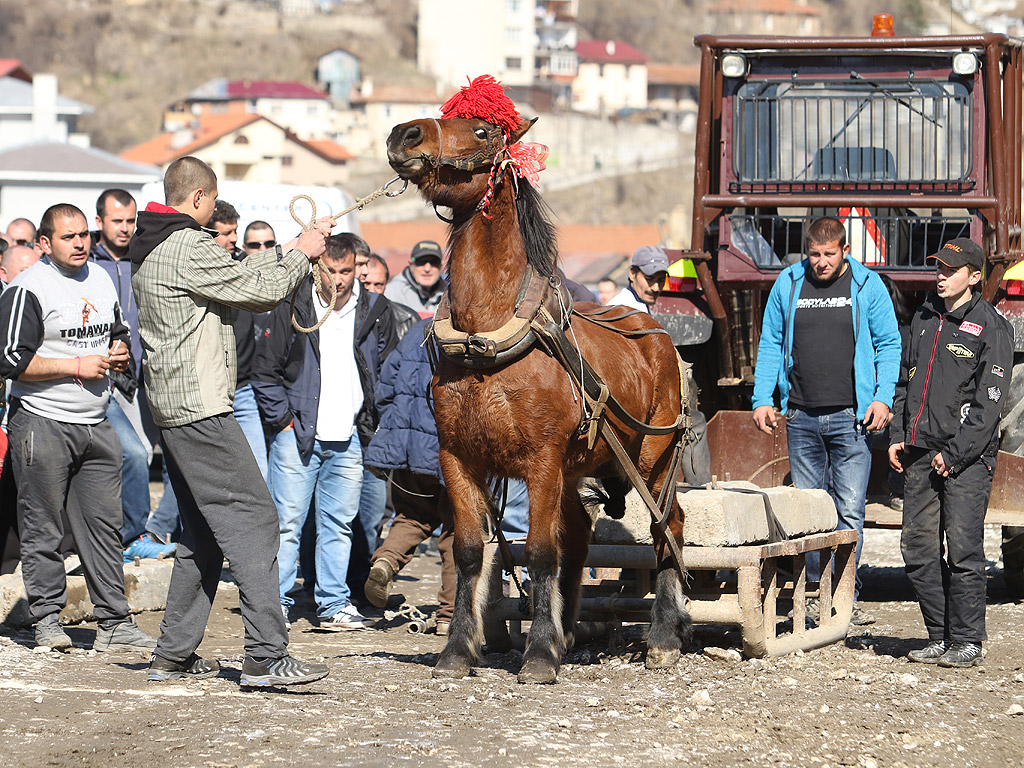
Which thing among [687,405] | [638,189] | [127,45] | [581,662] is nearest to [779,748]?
[581,662]

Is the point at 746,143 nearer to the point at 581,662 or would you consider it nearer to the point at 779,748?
the point at 581,662

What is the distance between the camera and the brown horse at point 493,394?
642 centimetres

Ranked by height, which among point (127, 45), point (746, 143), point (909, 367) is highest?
point (127, 45)

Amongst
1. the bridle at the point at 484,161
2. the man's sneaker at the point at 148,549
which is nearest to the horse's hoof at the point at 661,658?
the bridle at the point at 484,161

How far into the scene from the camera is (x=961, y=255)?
7.41m

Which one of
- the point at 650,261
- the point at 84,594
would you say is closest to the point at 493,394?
the point at 650,261

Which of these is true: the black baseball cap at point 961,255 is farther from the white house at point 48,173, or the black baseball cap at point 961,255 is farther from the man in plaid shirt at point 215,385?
the white house at point 48,173

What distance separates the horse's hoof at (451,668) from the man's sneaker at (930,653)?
7.82ft

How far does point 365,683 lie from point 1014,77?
6.17 metres

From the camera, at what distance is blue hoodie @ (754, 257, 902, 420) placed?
8.22 meters

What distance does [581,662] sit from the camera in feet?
24.0

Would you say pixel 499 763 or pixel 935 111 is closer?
pixel 499 763

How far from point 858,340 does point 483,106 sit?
286 centimetres

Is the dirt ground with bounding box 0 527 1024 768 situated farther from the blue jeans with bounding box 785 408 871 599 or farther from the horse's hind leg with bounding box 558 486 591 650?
the blue jeans with bounding box 785 408 871 599
